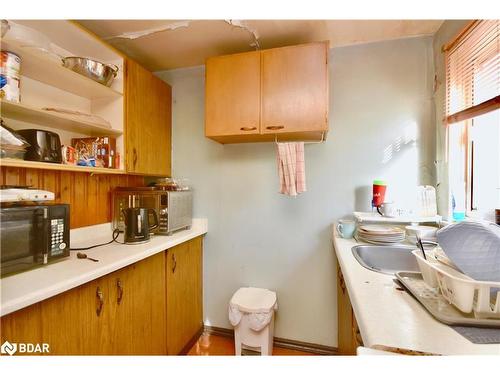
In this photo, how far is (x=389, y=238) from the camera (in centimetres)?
134

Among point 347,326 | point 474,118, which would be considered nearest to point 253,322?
point 347,326

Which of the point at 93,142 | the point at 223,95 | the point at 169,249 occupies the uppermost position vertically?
the point at 223,95

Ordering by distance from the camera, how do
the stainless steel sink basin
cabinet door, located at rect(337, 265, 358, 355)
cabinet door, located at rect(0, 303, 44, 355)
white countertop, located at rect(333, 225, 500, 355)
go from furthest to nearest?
the stainless steel sink basin
cabinet door, located at rect(337, 265, 358, 355)
cabinet door, located at rect(0, 303, 44, 355)
white countertop, located at rect(333, 225, 500, 355)

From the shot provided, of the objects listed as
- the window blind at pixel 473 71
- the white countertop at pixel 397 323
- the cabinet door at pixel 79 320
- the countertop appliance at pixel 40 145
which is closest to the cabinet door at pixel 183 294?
the cabinet door at pixel 79 320

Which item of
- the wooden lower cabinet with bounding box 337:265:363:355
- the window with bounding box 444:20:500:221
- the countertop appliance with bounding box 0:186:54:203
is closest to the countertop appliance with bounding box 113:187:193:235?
the countertop appliance with bounding box 0:186:54:203

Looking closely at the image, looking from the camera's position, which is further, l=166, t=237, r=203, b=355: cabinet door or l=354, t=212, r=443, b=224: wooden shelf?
l=166, t=237, r=203, b=355: cabinet door

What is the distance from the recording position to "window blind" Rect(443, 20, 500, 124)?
1052 mm

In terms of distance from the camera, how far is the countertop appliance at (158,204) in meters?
1.64

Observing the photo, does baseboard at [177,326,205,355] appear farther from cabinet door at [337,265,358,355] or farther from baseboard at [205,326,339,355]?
cabinet door at [337,265,358,355]

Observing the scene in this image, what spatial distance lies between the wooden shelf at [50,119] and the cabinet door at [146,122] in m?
0.15

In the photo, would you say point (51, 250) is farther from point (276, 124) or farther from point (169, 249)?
point (276, 124)

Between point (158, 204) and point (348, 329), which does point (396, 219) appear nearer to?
point (348, 329)
